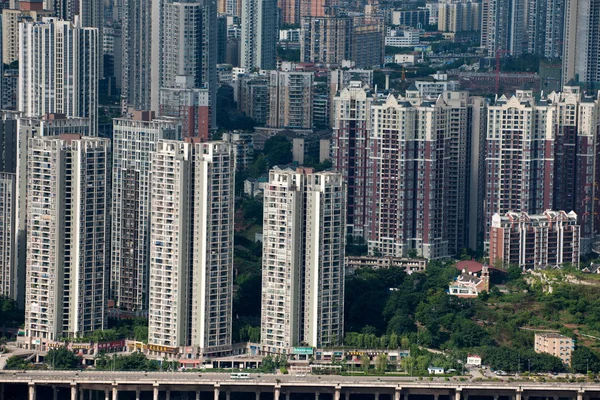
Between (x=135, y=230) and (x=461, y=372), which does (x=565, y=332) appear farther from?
(x=135, y=230)

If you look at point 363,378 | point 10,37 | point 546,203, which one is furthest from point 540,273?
point 10,37

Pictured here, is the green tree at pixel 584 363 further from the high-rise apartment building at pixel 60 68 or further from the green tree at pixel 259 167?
the high-rise apartment building at pixel 60 68

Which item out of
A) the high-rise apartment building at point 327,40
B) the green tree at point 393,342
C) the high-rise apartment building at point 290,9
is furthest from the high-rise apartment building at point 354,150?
the high-rise apartment building at point 290,9

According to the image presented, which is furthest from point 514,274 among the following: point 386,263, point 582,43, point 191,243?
point 582,43

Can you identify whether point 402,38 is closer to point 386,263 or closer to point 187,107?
point 187,107

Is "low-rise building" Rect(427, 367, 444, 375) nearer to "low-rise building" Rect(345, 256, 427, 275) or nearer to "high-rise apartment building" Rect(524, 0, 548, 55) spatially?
"low-rise building" Rect(345, 256, 427, 275)
